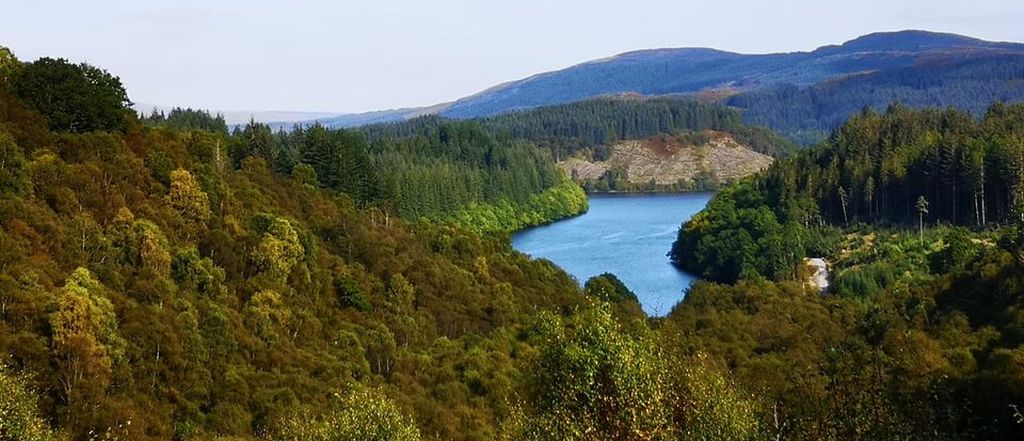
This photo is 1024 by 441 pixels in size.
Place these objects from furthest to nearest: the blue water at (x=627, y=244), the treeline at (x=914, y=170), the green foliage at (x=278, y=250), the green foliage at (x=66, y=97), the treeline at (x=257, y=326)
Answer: the blue water at (x=627, y=244) → the treeline at (x=914, y=170) → the green foliage at (x=66, y=97) → the green foliage at (x=278, y=250) → the treeline at (x=257, y=326)

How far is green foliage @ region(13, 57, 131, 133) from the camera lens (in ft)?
155

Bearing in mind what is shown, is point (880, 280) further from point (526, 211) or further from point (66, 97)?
point (526, 211)

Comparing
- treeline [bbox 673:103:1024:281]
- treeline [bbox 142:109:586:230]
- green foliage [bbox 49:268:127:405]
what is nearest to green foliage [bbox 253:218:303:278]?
treeline [bbox 142:109:586:230]

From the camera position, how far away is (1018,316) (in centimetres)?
4381

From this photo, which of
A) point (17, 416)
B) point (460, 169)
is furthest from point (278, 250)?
point (460, 169)

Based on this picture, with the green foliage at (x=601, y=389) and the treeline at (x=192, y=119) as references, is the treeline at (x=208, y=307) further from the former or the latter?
the treeline at (x=192, y=119)

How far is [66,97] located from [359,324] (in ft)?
62.1

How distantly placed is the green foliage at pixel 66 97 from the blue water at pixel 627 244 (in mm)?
39480

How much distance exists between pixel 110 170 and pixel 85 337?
577 inches

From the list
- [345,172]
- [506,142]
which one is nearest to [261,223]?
[345,172]

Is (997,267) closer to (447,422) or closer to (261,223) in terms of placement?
(447,422)

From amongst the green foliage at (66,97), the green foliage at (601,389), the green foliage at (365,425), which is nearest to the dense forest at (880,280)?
the green foliage at (601,389)

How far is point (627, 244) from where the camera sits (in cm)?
11494

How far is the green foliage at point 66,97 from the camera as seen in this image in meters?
47.1
